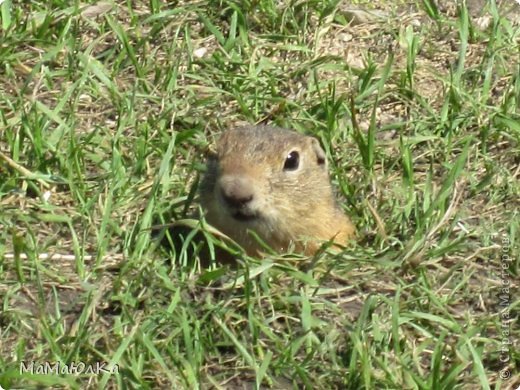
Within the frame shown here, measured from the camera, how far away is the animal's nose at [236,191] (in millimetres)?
5902

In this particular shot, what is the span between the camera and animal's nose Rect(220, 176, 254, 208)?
232 inches

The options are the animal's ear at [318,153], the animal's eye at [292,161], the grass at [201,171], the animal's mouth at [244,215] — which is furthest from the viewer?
the animal's ear at [318,153]

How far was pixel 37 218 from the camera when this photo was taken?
21.5 feet

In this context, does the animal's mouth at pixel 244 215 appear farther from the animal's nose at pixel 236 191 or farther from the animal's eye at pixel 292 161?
the animal's eye at pixel 292 161

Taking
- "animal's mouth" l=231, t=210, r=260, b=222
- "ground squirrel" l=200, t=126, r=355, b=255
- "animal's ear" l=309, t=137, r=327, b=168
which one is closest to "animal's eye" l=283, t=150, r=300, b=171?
"ground squirrel" l=200, t=126, r=355, b=255

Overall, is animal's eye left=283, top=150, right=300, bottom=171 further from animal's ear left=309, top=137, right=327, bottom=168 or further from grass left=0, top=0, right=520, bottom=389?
grass left=0, top=0, right=520, bottom=389

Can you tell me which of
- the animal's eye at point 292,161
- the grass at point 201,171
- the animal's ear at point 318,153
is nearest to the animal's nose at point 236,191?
the grass at point 201,171

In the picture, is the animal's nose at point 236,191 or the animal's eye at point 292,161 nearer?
the animal's nose at point 236,191

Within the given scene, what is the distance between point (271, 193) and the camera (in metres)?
6.16

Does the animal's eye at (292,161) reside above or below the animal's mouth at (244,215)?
above

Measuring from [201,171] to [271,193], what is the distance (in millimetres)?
695

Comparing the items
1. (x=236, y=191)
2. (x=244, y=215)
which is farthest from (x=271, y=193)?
(x=236, y=191)

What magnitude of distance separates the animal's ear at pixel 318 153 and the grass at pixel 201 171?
1.15 feet

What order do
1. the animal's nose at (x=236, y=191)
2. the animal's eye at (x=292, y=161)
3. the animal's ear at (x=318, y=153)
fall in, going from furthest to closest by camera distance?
the animal's ear at (x=318, y=153) < the animal's eye at (x=292, y=161) < the animal's nose at (x=236, y=191)
